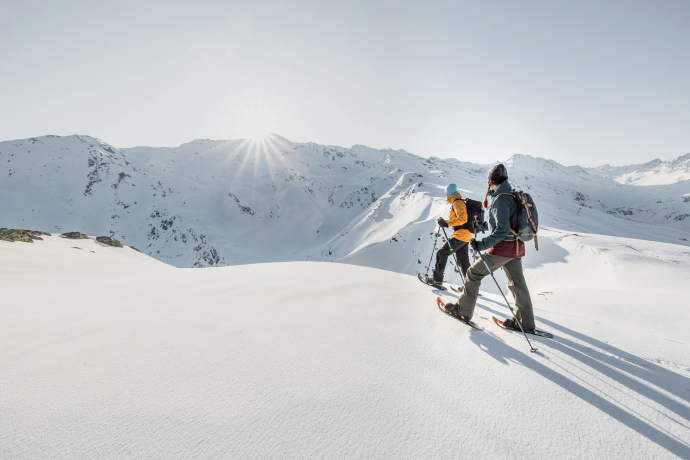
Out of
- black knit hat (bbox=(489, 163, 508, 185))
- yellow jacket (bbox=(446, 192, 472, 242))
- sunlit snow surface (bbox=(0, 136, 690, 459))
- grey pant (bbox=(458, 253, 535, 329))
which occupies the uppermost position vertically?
black knit hat (bbox=(489, 163, 508, 185))

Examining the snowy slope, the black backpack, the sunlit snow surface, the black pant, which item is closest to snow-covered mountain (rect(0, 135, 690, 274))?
the black pant

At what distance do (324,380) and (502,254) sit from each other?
8.64ft

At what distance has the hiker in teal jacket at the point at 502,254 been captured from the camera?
10.4ft

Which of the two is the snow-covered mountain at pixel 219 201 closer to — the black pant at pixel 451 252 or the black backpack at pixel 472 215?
the black pant at pixel 451 252

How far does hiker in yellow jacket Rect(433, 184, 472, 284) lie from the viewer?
4855mm

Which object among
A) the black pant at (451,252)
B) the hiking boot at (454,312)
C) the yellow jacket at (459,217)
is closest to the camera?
the hiking boot at (454,312)

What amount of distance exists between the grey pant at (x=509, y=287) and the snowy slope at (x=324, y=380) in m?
0.30

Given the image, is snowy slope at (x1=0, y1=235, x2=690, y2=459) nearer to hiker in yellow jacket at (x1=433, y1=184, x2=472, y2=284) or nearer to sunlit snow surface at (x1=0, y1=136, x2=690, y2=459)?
sunlit snow surface at (x1=0, y1=136, x2=690, y2=459)

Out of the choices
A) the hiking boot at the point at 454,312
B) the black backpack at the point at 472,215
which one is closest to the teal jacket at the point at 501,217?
the hiking boot at the point at 454,312

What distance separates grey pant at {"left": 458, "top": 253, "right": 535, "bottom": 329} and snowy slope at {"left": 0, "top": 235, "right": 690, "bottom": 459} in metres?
0.30

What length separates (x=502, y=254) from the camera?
127 inches

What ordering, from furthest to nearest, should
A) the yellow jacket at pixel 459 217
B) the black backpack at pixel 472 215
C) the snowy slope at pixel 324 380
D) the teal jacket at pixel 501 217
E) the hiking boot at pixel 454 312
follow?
the black backpack at pixel 472 215 < the yellow jacket at pixel 459 217 < the hiking boot at pixel 454 312 < the teal jacket at pixel 501 217 < the snowy slope at pixel 324 380

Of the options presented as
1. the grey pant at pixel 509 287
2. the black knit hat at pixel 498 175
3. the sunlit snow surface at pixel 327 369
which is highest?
the black knit hat at pixel 498 175

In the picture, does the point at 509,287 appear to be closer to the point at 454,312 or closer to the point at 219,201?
the point at 454,312
